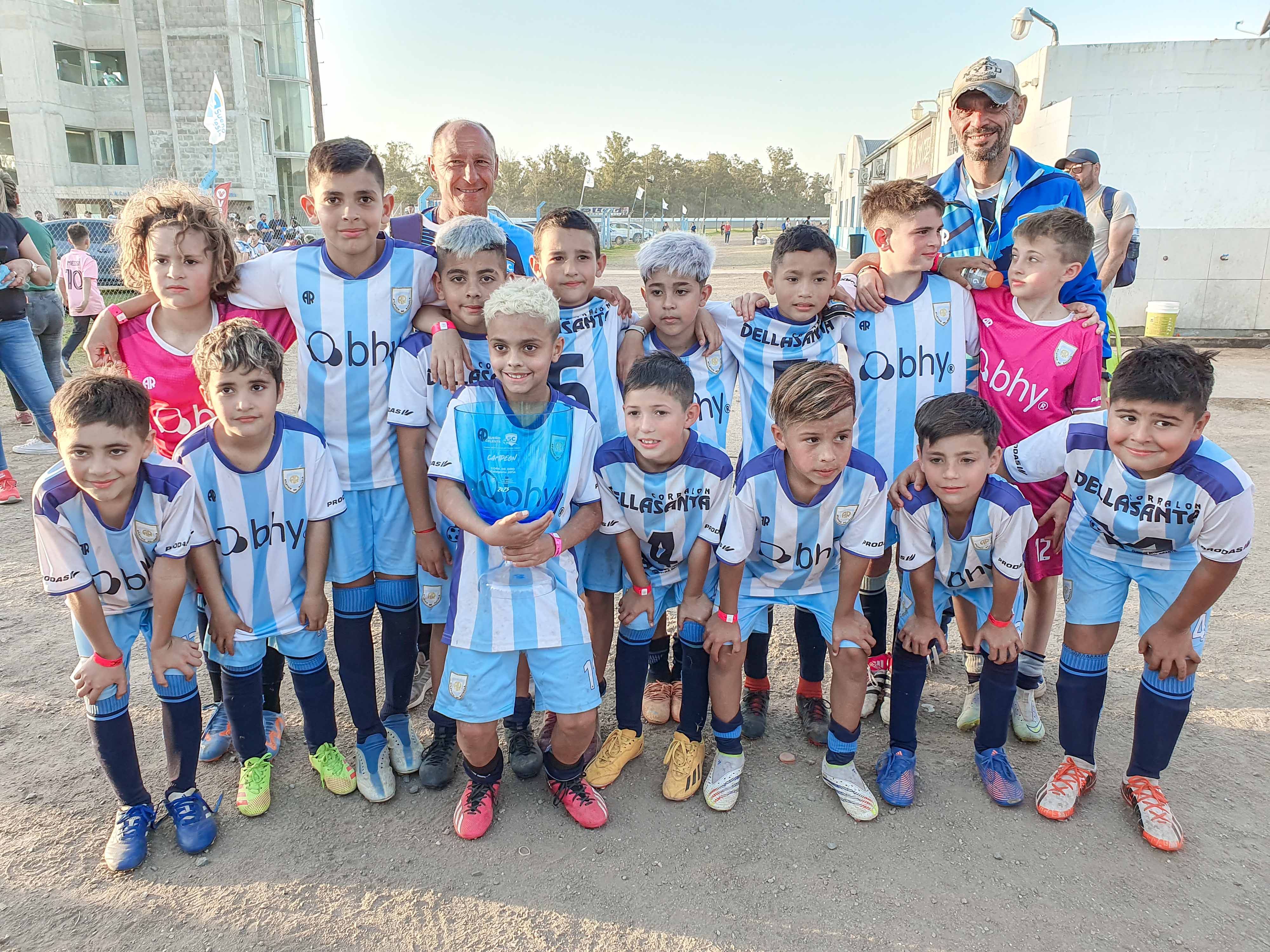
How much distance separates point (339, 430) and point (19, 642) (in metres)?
2.35

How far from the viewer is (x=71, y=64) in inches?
1441

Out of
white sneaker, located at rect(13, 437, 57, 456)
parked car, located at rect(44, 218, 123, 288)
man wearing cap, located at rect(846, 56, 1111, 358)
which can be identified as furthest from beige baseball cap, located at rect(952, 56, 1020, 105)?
parked car, located at rect(44, 218, 123, 288)

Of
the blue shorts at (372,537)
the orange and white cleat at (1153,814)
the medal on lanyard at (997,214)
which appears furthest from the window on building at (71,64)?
the orange and white cleat at (1153,814)

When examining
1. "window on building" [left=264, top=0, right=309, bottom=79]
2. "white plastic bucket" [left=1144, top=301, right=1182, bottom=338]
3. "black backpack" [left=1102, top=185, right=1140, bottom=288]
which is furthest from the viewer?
"window on building" [left=264, top=0, right=309, bottom=79]

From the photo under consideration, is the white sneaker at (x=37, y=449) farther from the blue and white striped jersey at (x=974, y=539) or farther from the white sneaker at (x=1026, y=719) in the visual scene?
the white sneaker at (x=1026, y=719)

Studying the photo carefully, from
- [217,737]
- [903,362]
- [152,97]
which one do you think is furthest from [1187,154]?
[152,97]

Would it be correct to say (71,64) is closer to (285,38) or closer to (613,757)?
(285,38)

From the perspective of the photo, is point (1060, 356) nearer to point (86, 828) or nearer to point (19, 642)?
point (86, 828)

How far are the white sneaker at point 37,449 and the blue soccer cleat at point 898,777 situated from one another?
23.9ft

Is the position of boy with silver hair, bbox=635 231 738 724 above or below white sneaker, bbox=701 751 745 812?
above

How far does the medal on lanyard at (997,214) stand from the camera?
11.3 ft

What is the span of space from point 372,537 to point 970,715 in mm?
2499

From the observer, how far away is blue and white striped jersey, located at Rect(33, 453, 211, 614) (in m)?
2.32

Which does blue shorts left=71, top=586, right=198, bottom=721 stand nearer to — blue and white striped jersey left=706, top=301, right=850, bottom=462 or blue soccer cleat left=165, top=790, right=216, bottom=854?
blue soccer cleat left=165, top=790, right=216, bottom=854
